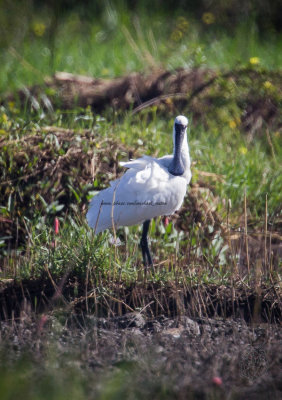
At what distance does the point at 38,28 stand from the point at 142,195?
23.0ft

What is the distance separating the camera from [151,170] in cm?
461

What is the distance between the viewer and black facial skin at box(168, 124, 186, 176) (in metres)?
4.75

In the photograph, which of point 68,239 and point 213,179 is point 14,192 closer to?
point 68,239

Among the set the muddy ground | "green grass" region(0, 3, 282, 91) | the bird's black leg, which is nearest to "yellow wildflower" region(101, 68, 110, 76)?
"green grass" region(0, 3, 282, 91)

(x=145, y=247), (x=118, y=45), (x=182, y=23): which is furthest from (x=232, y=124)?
(x=182, y=23)

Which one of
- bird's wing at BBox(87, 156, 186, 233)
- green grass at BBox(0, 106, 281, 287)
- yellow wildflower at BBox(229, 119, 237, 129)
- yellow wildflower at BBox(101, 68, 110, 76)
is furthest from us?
yellow wildflower at BBox(101, 68, 110, 76)

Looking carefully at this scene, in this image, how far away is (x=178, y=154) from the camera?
478cm

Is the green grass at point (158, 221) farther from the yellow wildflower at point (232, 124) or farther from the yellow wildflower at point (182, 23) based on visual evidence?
the yellow wildflower at point (182, 23)

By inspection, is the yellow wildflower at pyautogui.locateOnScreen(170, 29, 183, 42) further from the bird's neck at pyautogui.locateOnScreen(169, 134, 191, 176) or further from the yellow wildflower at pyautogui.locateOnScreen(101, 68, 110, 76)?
the bird's neck at pyautogui.locateOnScreen(169, 134, 191, 176)

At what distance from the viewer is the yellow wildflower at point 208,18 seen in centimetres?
1113

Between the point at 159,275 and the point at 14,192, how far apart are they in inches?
64.4

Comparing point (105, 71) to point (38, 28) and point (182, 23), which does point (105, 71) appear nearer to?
point (38, 28)

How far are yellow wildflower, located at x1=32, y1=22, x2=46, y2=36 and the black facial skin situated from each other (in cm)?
645

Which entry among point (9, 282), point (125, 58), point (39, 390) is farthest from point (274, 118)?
point (39, 390)
